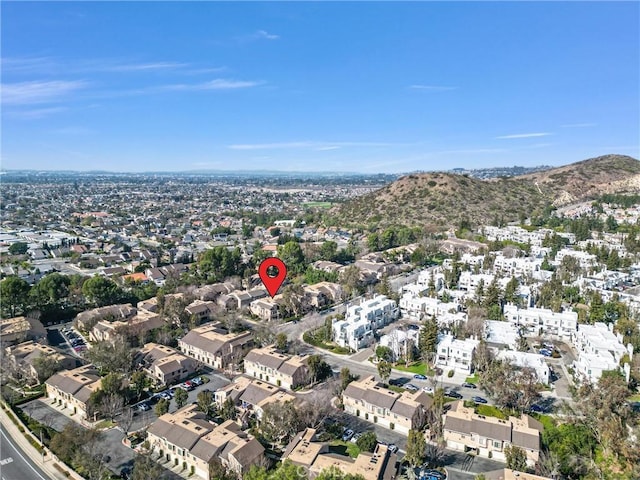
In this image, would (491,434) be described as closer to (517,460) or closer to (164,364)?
(517,460)

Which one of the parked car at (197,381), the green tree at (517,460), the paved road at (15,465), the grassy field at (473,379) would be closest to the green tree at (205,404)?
the parked car at (197,381)

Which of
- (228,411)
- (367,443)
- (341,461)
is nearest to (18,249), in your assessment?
(228,411)

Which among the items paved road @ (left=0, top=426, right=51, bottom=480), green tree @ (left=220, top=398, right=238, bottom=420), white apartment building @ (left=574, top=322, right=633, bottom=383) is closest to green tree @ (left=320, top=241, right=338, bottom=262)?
white apartment building @ (left=574, top=322, right=633, bottom=383)

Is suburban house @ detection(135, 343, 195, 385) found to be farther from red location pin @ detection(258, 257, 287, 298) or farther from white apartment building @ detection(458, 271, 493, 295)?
white apartment building @ detection(458, 271, 493, 295)

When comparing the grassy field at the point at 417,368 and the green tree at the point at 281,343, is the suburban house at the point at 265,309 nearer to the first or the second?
the green tree at the point at 281,343

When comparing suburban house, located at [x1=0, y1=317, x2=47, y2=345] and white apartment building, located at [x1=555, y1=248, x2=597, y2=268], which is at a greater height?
white apartment building, located at [x1=555, y1=248, x2=597, y2=268]
